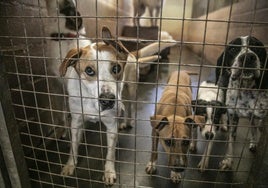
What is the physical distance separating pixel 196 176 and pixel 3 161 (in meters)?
1.66

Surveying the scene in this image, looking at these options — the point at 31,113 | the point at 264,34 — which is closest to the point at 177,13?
the point at 264,34

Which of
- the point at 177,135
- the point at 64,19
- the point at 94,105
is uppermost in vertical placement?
the point at 64,19

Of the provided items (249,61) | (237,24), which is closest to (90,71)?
(249,61)

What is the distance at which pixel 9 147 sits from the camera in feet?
5.10

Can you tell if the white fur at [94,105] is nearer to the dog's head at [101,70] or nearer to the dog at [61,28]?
the dog's head at [101,70]

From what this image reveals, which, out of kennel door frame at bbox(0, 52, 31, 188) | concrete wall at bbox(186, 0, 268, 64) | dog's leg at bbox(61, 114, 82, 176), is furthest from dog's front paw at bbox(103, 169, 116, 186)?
concrete wall at bbox(186, 0, 268, 64)

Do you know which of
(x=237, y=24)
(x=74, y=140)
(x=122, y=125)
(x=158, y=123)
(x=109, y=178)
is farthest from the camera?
(x=237, y=24)

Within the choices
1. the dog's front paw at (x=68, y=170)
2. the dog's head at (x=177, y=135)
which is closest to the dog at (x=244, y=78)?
the dog's head at (x=177, y=135)

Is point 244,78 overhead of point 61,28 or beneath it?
beneath

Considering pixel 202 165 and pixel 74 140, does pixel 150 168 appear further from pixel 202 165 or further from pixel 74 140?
pixel 74 140

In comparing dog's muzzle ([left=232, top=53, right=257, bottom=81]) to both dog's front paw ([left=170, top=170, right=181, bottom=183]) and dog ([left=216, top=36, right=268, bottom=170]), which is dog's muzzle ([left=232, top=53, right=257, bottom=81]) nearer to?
dog ([left=216, top=36, right=268, bottom=170])

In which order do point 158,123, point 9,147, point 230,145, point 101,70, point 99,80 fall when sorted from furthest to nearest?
1. point 230,145
2. point 158,123
3. point 101,70
4. point 9,147
5. point 99,80

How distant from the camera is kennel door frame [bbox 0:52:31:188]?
1.47 metres

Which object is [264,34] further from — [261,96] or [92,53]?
[92,53]
